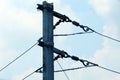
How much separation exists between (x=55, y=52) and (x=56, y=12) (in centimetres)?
183

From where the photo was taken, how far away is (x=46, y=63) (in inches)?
585

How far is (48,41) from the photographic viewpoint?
15.1m

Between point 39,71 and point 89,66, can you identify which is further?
point 89,66

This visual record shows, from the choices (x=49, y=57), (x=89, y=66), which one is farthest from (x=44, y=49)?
(x=89, y=66)

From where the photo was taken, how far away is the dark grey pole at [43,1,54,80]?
14805 mm

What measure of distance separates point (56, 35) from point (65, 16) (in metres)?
1.00

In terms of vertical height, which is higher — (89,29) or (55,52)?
(89,29)

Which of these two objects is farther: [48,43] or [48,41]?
[48,41]

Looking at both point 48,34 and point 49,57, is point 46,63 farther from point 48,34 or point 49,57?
point 48,34

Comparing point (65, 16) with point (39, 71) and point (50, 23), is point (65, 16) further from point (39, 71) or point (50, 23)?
point (39, 71)

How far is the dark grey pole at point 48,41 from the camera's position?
14.8 m

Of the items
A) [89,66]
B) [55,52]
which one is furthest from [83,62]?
[55,52]

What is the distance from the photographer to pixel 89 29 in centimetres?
1711

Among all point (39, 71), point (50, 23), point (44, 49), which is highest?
point (50, 23)
